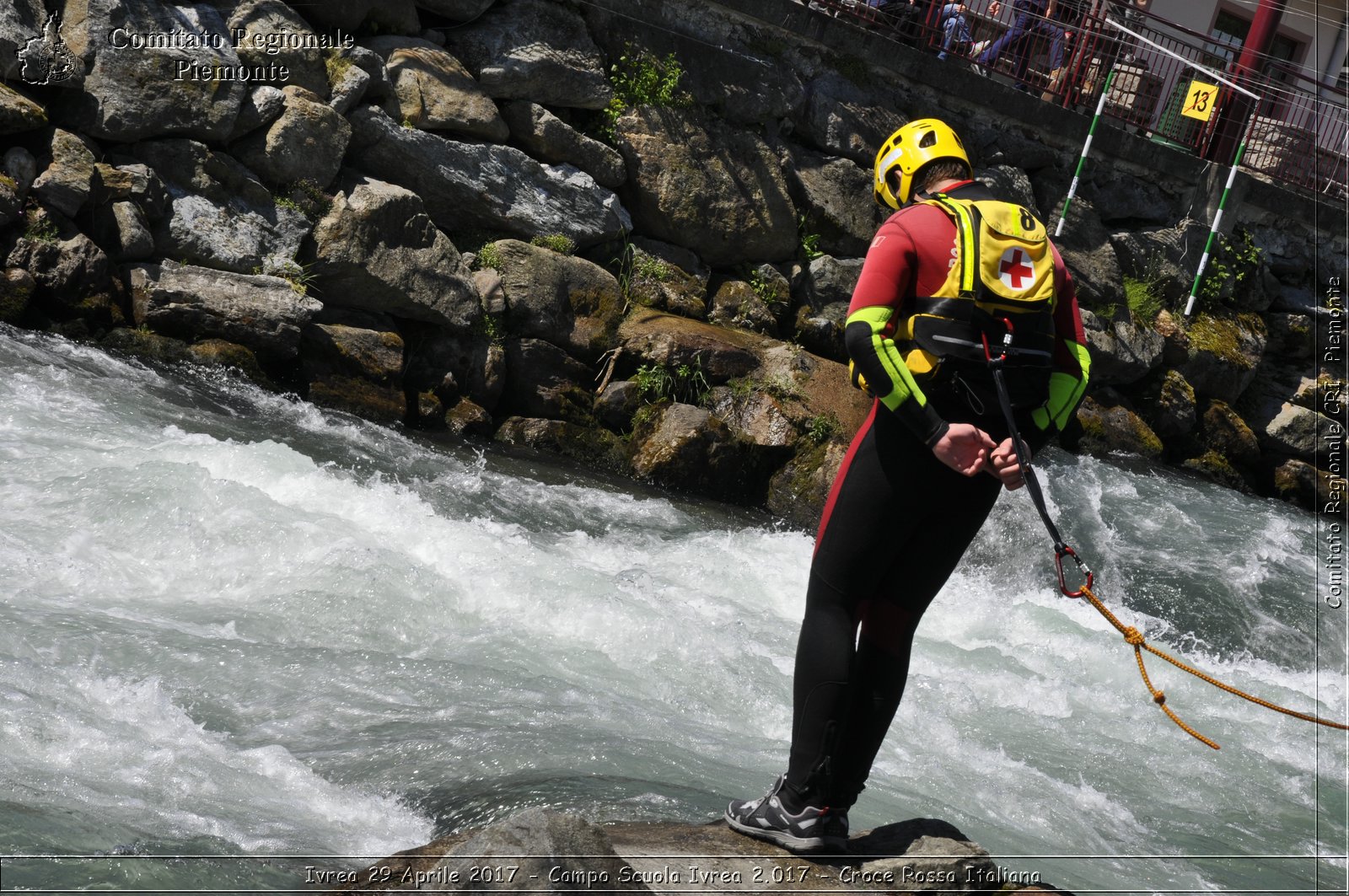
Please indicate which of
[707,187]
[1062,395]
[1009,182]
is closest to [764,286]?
[707,187]

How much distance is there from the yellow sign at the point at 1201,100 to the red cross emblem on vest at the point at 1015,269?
1169cm

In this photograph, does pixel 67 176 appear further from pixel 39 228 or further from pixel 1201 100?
pixel 1201 100

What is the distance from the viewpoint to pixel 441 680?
3.90m

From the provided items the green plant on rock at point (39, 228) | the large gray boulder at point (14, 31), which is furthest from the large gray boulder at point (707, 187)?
the green plant on rock at point (39, 228)

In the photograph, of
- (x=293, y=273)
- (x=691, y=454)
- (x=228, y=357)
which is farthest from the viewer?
(x=691, y=454)

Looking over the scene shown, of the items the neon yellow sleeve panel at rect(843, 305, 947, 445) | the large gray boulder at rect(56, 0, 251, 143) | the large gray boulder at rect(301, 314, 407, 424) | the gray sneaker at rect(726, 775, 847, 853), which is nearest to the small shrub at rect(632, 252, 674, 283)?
the large gray boulder at rect(301, 314, 407, 424)

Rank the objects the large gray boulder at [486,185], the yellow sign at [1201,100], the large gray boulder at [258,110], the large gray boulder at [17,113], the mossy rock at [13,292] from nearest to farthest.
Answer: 1. the mossy rock at [13,292]
2. the large gray boulder at [17,113]
3. the large gray boulder at [258,110]
4. the large gray boulder at [486,185]
5. the yellow sign at [1201,100]

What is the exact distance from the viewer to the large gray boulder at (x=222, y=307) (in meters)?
7.05

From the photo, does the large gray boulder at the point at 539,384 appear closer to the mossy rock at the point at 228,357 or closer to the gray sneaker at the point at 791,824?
the mossy rock at the point at 228,357

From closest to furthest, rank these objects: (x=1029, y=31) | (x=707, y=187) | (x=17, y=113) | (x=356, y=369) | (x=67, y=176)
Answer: (x=17, y=113), (x=67, y=176), (x=356, y=369), (x=707, y=187), (x=1029, y=31)

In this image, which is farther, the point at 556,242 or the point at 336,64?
the point at 556,242

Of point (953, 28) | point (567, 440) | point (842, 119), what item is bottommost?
point (567, 440)

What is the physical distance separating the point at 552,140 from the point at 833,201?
2893 millimetres

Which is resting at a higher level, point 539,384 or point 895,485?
point 895,485
